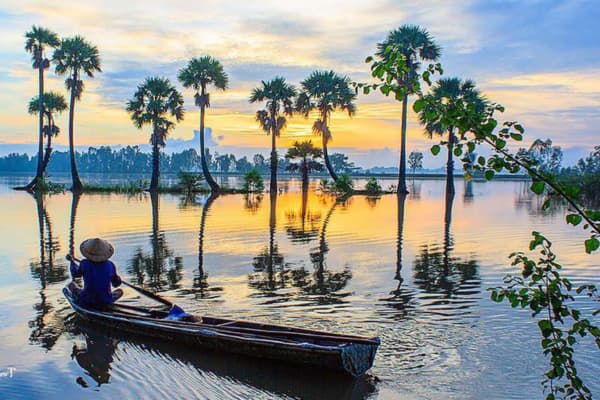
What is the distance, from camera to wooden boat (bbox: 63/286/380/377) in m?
6.85

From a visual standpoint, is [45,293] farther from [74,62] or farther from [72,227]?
[74,62]

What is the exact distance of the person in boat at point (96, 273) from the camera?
30.6 ft

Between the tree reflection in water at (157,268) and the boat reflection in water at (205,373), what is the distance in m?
3.77

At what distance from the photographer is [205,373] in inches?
289

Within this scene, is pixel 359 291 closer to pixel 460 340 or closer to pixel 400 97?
pixel 460 340

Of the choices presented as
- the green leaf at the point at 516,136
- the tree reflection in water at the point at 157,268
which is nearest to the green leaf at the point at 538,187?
the green leaf at the point at 516,136

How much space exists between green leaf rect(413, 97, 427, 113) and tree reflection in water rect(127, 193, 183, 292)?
995 cm

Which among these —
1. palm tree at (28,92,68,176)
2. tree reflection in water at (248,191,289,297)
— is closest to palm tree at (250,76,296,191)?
palm tree at (28,92,68,176)

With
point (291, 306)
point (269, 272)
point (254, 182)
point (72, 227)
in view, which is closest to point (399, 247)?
point (269, 272)

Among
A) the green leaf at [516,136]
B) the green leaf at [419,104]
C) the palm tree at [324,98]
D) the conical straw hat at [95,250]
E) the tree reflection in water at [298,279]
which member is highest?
the palm tree at [324,98]

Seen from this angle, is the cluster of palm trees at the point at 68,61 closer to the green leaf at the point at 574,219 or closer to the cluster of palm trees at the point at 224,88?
the cluster of palm trees at the point at 224,88

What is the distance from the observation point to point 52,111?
5444 cm

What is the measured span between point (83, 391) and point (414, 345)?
4605 millimetres

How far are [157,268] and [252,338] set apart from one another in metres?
7.40
